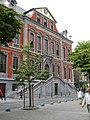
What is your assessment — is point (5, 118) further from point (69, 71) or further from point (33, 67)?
point (69, 71)

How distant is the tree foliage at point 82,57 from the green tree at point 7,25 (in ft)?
52.6

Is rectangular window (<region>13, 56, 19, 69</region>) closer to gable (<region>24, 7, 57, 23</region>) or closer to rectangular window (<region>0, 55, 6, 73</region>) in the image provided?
rectangular window (<region>0, 55, 6, 73</region>)

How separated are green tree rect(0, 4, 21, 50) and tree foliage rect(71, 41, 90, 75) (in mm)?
16028

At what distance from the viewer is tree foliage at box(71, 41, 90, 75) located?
29.0 meters

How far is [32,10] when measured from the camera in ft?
148

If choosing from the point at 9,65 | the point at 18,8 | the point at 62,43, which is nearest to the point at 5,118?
A: the point at 9,65

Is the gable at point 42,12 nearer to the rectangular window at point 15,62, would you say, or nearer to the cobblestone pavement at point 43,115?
the rectangular window at point 15,62

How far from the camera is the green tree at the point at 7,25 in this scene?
13.2m

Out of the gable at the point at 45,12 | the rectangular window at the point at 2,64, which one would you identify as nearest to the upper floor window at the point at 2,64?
the rectangular window at the point at 2,64

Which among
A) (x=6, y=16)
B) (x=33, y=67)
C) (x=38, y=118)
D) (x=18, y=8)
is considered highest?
(x=18, y=8)

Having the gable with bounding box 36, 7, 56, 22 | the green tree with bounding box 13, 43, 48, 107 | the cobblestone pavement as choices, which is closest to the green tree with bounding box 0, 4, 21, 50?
the cobblestone pavement

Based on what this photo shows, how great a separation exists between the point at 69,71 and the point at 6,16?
4618 centimetres

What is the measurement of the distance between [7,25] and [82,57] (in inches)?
691

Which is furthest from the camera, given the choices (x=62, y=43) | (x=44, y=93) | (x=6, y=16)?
(x=62, y=43)
